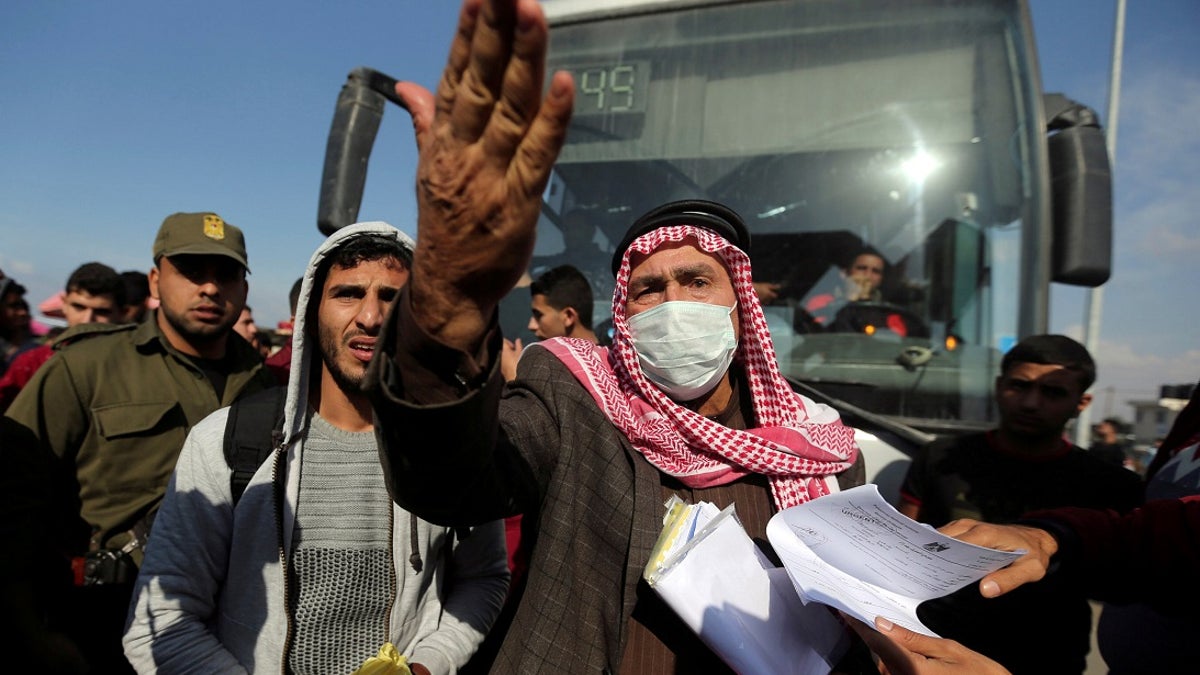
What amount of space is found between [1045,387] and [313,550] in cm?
253

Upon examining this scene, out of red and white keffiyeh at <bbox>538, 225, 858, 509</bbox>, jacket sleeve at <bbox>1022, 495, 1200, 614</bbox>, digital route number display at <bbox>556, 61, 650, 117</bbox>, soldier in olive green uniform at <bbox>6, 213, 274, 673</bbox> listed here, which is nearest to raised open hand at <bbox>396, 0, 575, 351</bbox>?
red and white keffiyeh at <bbox>538, 225, 858, 509</bbox>

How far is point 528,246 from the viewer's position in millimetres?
900

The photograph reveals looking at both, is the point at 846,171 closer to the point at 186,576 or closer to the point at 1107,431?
the point at 186,576

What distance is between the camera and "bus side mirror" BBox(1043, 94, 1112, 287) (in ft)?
9.34

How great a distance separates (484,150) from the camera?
0.81m

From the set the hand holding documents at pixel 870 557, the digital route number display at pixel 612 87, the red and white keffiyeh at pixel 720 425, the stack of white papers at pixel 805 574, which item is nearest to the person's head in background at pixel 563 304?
the digital route number display at pixel 612 87

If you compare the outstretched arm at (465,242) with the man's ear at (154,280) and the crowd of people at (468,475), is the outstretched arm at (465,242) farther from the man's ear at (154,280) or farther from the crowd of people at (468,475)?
the man's ear at (154,280)

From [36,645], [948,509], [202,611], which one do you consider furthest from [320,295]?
[948,509]

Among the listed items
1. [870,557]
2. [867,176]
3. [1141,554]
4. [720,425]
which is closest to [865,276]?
[867,176]

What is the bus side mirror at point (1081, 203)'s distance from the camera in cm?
285

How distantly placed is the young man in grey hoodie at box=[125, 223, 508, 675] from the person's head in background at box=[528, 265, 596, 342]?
1.47 meters

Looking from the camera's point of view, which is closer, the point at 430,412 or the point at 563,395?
the point at 430,412

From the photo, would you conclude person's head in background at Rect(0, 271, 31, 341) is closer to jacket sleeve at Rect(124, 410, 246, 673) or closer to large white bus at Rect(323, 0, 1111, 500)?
large white bus at Rect(323, 0, 1111, 500)

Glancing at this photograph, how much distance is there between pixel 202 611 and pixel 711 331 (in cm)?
136
